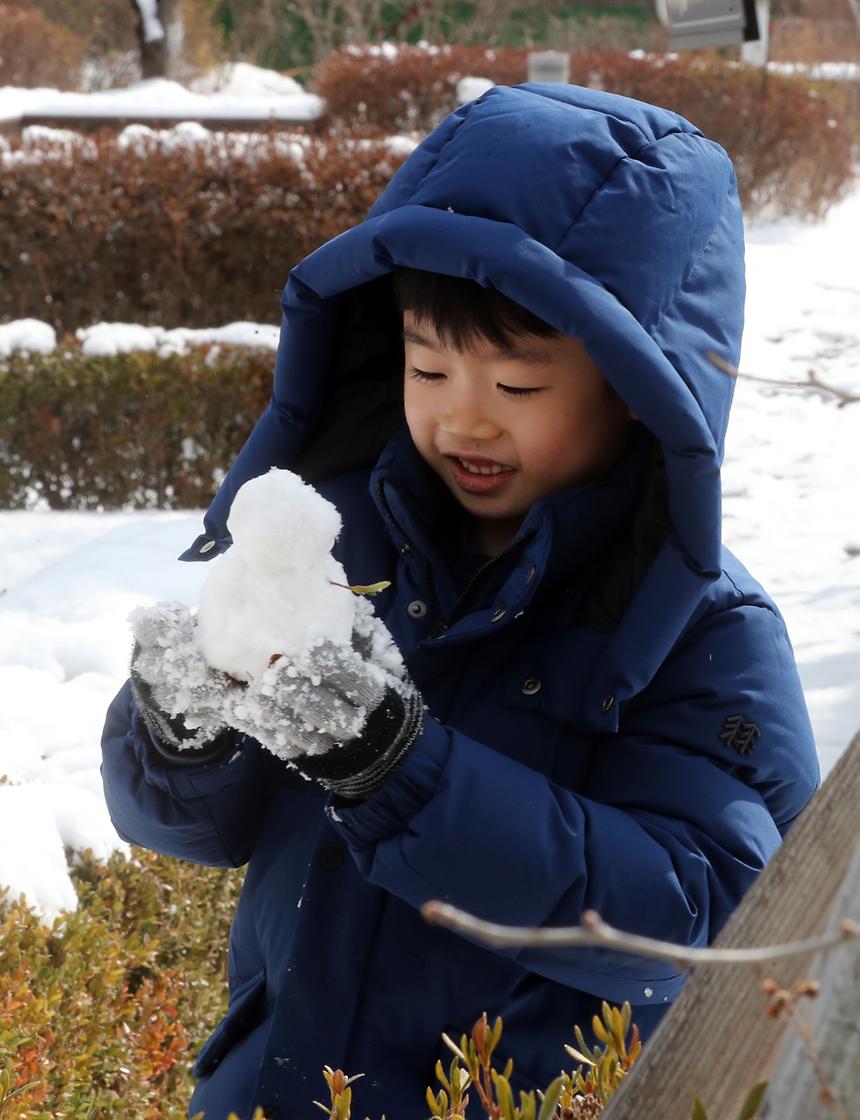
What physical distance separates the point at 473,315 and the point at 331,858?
689mm

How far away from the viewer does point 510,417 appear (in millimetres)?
1631

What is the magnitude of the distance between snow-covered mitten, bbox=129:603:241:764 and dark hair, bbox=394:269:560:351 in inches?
18.3

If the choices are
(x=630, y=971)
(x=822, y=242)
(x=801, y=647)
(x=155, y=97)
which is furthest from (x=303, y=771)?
(x=155, y=97)

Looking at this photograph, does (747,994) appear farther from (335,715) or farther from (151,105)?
(151,105)

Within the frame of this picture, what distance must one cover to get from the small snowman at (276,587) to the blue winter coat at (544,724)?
17 cm

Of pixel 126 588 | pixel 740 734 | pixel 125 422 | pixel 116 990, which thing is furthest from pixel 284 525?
pixel 125 422

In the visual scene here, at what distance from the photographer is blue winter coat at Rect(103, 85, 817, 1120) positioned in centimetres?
144

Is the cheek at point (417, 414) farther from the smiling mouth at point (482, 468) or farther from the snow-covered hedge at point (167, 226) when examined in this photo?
the snow-covered hedge at point (167, 226)

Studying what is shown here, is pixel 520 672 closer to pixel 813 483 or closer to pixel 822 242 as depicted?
pixel 813 483

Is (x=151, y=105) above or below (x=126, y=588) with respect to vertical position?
below

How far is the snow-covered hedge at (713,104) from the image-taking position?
13266 millimetres

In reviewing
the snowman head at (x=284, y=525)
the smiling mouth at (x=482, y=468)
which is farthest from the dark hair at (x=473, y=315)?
the snowman head at (x=284, y=525)

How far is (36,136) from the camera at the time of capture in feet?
28.0

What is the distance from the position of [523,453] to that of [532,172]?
0.34 meters
